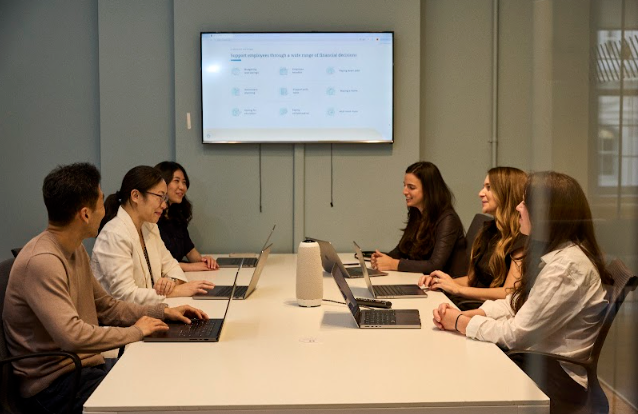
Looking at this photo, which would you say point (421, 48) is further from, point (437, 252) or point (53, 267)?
point (53, 267)

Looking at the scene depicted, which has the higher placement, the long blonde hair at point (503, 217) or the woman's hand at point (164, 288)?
the long blonde hair at point (503, 217)

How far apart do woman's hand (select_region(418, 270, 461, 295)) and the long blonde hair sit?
189mm

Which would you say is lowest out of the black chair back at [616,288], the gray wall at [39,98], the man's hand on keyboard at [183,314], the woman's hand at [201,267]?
the woman's hand at [201,267]

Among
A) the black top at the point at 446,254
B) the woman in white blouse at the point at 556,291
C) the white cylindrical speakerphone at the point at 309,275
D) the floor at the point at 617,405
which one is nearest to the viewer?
the floor at the point at 617,405

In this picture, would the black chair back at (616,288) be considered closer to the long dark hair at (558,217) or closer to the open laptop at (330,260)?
the long dark hair at (558,217)

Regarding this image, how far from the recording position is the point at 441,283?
324cm

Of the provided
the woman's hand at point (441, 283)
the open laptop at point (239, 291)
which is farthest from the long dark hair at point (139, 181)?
the woman's hand at point (441, 283)

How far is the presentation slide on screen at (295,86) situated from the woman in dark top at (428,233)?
98 cm

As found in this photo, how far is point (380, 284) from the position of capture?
346cm

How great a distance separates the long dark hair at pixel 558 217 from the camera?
2.46 ft

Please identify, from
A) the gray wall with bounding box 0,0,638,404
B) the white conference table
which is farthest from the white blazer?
the gray wall with bounding box 0,0,638,404

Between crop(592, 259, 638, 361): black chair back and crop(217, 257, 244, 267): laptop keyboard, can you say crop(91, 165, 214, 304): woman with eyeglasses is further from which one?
crop(592, 259, 638, 361): black chair back

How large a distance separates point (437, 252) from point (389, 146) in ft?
4.50

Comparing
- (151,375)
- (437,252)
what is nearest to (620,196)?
(151,375)
